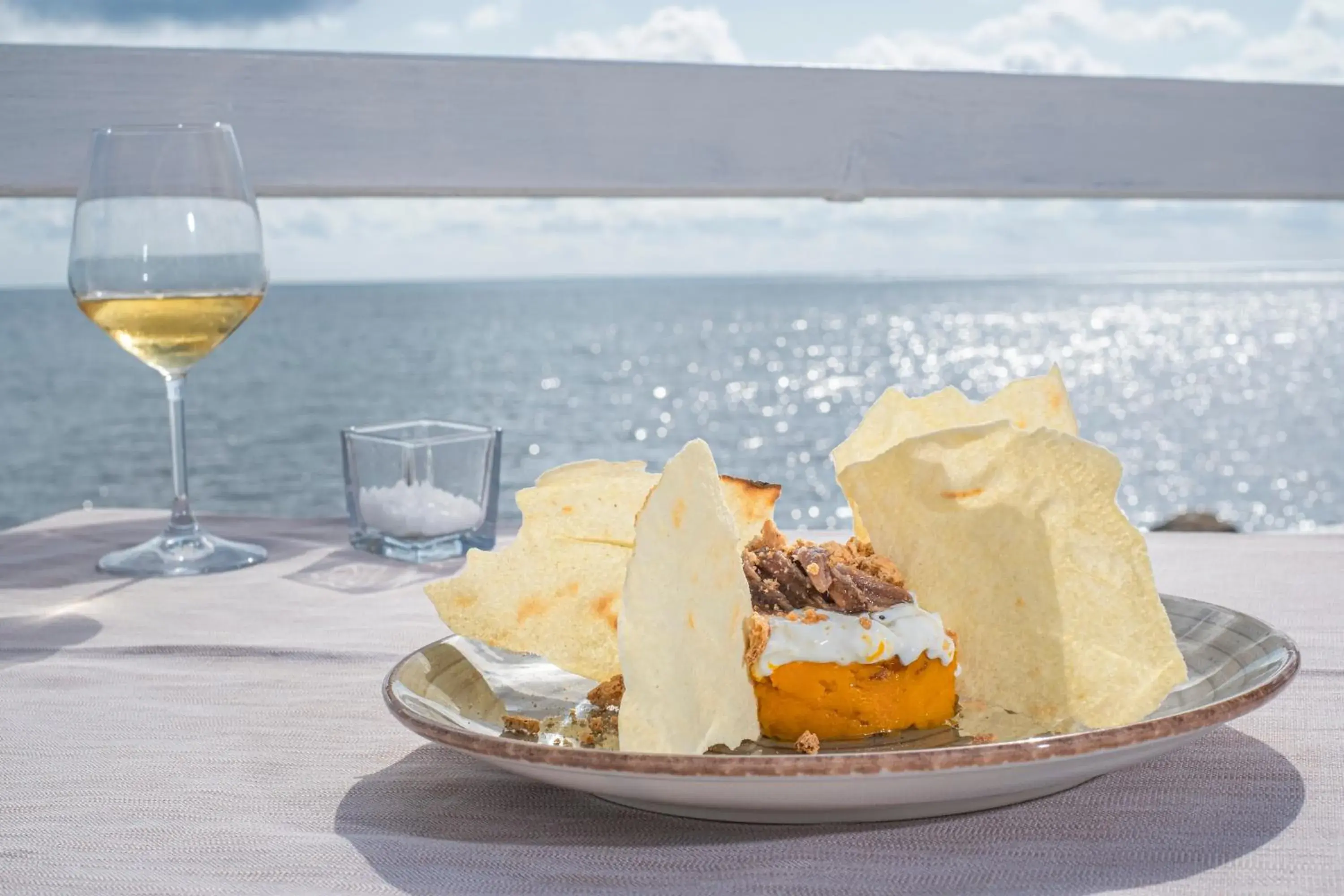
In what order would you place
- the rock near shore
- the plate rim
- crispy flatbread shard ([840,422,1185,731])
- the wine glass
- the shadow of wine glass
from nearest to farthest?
the plate rim, crispy flatbread shard ([840,422,1185,731]), the shadow of wine glass, the wine glass, the rock near shore

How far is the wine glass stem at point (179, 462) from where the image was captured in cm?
129

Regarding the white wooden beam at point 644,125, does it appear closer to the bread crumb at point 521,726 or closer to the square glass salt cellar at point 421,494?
the square glass salt cellar at point 421,494

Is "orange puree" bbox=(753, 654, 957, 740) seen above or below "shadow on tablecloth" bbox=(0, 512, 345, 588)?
above

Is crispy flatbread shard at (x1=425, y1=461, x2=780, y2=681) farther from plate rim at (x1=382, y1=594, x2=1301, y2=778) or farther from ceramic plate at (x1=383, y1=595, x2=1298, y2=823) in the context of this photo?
plate rim at (x1=382, y1=594, x2=1301, y2=778)

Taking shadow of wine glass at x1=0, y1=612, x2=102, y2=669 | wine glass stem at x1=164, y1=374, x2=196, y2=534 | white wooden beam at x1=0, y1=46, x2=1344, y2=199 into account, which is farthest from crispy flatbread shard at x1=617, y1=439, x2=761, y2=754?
white wooden beam at x1=0, y1=46, x2=1344, y2=199

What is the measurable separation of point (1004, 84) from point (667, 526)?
5.56ft

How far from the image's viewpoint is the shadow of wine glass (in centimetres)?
94

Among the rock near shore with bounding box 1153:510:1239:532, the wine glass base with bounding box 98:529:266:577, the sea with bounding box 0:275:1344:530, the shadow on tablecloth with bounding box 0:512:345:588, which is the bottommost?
the sea with bounding box 0:275:1344:530

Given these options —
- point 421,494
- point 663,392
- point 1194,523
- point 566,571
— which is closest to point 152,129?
point 421,494

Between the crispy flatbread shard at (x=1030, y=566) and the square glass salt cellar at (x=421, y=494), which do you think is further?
the square glass salt cellar at (x=421, y=494)

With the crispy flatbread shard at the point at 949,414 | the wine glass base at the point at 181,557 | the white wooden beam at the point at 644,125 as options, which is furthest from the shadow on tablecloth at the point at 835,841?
the white wooden beam at the point at 644,125

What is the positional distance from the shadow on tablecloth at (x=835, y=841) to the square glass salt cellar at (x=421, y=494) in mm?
688

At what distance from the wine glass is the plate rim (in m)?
0.81

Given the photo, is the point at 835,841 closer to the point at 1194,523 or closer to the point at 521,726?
the point at 521,726
